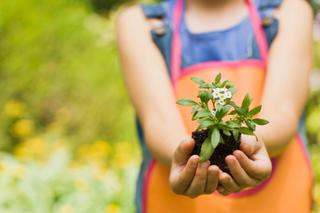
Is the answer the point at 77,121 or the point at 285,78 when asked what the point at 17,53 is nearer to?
the point at 77,121

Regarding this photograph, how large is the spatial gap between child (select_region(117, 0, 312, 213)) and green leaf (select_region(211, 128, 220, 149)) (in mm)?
286

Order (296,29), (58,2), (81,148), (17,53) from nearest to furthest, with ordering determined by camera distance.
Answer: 1. (296,29)
2. (81,148)
3. (17,53)
4. (58,2)

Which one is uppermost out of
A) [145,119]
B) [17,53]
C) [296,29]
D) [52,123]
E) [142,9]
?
[17,53]

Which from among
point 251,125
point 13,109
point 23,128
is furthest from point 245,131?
point 13,109

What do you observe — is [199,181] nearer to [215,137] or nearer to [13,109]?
[215,137]

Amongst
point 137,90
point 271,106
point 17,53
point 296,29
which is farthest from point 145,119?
point 17,53

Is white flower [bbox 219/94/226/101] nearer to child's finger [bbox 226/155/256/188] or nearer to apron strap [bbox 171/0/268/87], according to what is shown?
child's finger [bbox 226/155/256/188]

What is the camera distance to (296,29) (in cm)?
172

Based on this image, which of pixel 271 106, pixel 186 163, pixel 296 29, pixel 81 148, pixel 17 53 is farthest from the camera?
pixel 17 53

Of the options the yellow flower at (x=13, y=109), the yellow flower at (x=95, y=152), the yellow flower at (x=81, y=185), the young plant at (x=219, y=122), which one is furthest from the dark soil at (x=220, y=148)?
the yellow flower at (x=13, y=109)

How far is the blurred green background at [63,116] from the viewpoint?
10.2 feet

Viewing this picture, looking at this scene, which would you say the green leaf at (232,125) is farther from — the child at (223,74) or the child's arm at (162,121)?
the child at (223,74)

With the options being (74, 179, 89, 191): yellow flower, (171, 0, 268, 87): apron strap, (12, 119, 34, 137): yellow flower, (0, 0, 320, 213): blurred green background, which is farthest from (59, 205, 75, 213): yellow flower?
(171, 0, 268, 87): apron strap

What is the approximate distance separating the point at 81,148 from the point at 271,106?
234 centimetres
